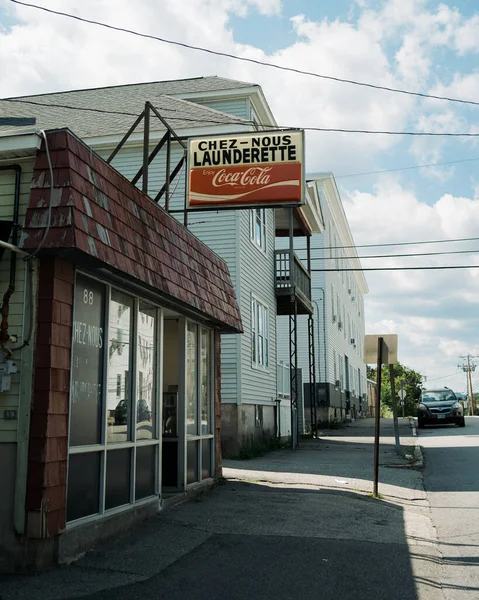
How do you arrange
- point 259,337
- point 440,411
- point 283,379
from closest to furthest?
point 259,337, point 283,379, point 440,411

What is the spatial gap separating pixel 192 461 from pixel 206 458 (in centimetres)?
69

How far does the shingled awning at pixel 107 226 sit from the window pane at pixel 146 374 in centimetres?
35

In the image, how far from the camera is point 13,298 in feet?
18.9

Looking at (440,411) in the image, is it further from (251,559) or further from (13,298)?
(13,298)

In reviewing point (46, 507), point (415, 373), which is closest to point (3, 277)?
point (46, 507)

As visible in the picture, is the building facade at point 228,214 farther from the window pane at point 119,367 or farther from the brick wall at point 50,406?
the brick wall at point 50,406

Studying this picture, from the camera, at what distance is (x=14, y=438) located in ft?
18.1

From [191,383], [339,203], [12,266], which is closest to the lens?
[12,266]

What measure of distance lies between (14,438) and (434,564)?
396cm

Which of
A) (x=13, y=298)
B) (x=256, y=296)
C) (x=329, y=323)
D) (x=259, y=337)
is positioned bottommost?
(x=13, y=298)

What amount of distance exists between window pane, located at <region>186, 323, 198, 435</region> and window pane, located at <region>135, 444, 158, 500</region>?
1.57 metres

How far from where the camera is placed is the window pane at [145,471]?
24.5 ft

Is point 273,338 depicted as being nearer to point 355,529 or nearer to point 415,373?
point 355,529

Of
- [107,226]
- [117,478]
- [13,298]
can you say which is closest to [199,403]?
[117,478]
